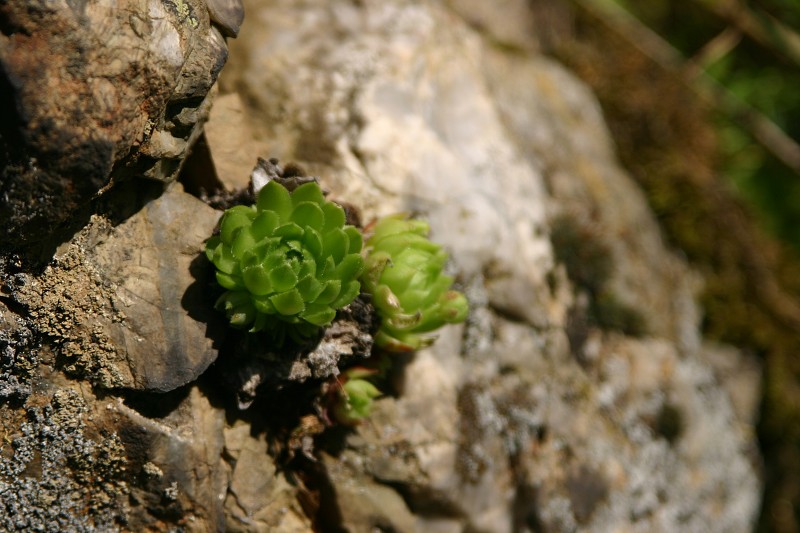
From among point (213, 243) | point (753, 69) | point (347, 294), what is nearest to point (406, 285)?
point (347, 294)

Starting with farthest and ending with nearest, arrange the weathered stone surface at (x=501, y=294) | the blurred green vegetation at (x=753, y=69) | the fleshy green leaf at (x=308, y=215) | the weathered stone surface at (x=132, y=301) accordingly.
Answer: the blurred green vegetation at (x=753, y=69), the weathered stone surface at (x=501, y=294), the fleshy green leaf at (x=308, y=215), the weathered stone surface at (x=132, y=301)

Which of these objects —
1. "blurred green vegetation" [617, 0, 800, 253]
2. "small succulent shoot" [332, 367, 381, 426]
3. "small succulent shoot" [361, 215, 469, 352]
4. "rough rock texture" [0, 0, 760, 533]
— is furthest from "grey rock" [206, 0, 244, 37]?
"blurred green vegetation" [617, 0, 800, 253]

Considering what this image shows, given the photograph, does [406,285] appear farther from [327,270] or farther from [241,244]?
[241,244]

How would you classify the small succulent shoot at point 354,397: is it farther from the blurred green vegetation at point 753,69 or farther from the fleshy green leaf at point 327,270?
the blurred green vegetation at point 753,69

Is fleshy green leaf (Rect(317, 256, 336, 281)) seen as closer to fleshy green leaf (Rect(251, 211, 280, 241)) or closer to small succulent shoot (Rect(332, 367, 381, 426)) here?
fleshy green leaf (Rect(251, 211, 280, 241))

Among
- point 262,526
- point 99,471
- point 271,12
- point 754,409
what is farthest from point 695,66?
point 99,471

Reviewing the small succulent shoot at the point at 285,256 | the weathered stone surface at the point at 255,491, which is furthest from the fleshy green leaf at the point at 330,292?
the weathered stone surface at the point at 255,491
